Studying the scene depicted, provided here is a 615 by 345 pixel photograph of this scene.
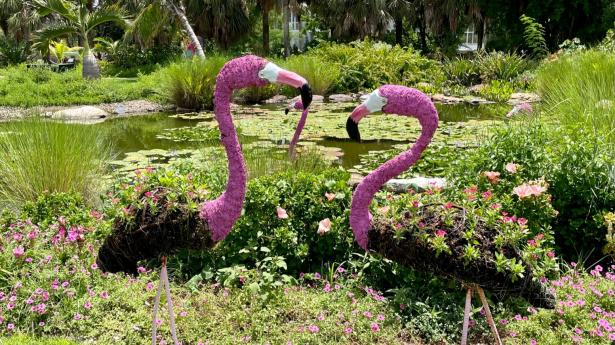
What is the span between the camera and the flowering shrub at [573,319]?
8.65 ft

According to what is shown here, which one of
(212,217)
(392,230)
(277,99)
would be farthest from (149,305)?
(277,99)

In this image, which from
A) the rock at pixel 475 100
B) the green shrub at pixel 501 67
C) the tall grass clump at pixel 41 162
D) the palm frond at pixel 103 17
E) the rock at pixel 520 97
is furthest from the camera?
the palm frond at pixel 103 17

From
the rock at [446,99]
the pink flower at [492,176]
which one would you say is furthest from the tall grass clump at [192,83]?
the pink flower at [492,176]

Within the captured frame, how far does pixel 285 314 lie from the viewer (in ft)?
9.52

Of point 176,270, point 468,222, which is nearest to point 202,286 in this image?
point 176,270

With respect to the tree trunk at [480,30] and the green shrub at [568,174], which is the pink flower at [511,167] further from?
the tree trunk at [480,30]

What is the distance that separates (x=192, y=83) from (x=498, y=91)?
7071mm

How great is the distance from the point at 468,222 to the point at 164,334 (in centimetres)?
169

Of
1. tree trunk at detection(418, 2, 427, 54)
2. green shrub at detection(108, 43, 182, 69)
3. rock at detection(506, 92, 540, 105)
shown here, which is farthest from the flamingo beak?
tree trunk at detection(418, 2, 427, 54)

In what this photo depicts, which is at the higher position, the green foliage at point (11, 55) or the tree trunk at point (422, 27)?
the tree trunk at point (422, 27)

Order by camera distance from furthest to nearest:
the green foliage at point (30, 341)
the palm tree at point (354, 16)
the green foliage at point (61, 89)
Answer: the palm tree at point (354, 16) < the green foliage at point (61, 89) < the green foliage at point (30, 341)

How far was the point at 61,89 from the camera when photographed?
516 inches

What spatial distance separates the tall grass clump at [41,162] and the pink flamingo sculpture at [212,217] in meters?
2.19

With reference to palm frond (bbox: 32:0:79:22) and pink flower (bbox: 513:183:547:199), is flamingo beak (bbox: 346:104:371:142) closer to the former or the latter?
pink flower (bbox: 513:183:547:199)
